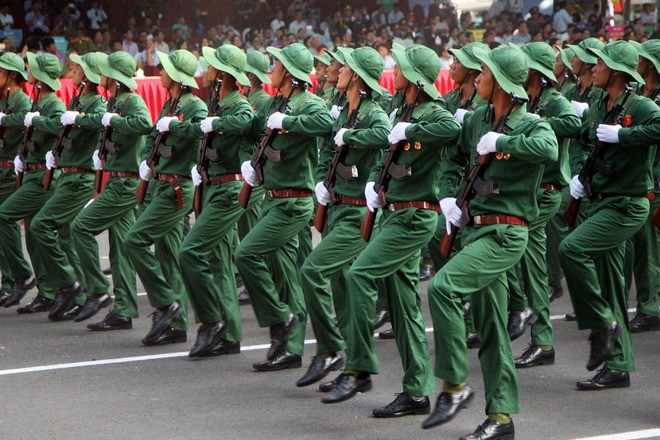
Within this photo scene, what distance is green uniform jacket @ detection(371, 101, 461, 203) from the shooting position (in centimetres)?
654

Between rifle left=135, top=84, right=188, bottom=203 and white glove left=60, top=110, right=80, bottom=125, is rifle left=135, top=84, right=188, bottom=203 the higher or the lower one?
the lower one

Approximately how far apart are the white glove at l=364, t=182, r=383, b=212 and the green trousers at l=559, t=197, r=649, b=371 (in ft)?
4.13

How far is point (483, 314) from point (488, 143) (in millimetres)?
905

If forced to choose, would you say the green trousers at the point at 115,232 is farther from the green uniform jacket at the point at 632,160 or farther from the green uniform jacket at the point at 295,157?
the green uniform jacket at the point at 632,160

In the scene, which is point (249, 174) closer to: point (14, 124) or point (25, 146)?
point (25, 146)

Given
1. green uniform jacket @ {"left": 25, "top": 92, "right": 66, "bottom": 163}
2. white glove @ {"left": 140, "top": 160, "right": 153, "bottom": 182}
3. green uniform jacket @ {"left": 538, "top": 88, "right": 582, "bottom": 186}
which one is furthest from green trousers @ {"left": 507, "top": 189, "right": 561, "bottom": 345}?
green uniform jacket @ {"left": 25, "top": 92, "right": 66, "bottom": 163}

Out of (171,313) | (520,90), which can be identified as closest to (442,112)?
(520,90)

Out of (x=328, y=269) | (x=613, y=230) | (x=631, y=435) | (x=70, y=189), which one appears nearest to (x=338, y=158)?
(x=328, y=269)

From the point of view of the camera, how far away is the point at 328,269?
22.9 feet

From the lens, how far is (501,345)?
5.88 metres

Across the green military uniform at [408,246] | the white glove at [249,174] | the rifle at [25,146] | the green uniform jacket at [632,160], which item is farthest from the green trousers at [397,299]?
the rifle at [25,146]

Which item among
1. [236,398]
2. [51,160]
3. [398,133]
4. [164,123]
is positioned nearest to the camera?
[398,133]

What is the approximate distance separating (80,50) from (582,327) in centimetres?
1456

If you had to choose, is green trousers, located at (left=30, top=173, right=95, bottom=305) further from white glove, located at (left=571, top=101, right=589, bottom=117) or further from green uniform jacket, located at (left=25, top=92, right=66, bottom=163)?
white glove, located at (left=571, top=101, right=589, bottom=117)
